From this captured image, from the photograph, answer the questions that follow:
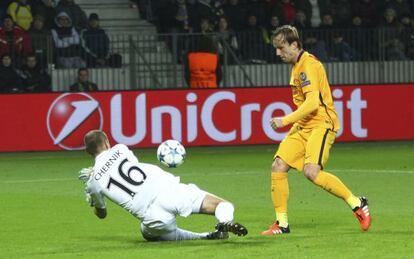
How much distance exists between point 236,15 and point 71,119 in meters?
5.82

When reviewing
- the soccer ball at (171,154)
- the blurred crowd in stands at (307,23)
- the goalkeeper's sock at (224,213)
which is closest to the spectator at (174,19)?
the blurred crowd in stands at (307,23)

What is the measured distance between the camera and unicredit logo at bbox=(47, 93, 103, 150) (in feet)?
77.7

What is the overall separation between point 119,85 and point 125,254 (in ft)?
47.5

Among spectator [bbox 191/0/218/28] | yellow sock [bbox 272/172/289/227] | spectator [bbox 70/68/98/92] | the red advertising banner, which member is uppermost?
spectator [bbox 191/0/218/28]

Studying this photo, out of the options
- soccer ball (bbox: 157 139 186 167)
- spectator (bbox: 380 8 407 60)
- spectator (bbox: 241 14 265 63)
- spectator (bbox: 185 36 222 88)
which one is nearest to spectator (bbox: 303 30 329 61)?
spectator (bbox: 241 14 265 63)

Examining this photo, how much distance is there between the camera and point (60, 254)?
36.8 ft

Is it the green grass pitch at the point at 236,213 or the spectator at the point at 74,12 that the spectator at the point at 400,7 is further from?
the spectator at the point at 74,12

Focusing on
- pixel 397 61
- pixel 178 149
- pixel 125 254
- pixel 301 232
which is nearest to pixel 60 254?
pixel 125 254

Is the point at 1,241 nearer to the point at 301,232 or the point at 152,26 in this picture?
the point at 301,232

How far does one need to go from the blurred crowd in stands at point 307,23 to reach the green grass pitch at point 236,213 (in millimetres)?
3212

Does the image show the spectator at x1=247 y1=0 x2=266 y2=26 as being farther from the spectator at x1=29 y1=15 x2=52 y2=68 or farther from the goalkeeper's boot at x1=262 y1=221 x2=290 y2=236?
the goalkeeper's boot at x1=262 y1=221 x2=290 y2=236

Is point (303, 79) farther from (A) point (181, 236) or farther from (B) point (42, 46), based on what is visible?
(B) point (42, 46)

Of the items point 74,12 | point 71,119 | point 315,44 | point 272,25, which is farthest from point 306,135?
point 272,25

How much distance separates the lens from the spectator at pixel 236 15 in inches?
1098
